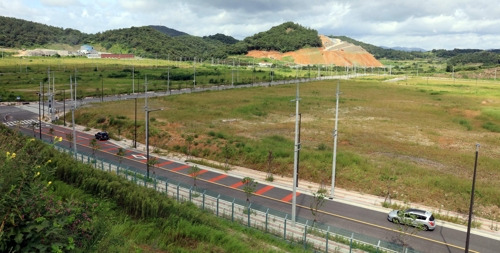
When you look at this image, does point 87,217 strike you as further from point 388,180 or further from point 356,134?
point 356,134

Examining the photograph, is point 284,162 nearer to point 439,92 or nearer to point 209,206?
point 209,206

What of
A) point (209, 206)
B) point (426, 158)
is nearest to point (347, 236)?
point (209, 206)

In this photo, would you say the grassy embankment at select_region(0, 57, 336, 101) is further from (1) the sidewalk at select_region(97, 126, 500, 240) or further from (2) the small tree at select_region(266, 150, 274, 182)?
(2) the small tree at select_region(266, 150, 274, 182)

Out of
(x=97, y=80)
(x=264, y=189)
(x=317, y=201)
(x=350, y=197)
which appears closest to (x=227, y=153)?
(x=264, y=189)

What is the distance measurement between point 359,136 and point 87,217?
5283cm

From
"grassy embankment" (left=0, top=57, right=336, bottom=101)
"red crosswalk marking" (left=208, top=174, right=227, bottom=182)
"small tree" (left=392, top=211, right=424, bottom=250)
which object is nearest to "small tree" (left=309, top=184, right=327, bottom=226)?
"small tree" (left=392, top=211, right=424, bottom=250)

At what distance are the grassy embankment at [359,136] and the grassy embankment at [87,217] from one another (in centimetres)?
1929

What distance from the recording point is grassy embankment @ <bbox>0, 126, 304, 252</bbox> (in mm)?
8797

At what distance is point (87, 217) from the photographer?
1087cm

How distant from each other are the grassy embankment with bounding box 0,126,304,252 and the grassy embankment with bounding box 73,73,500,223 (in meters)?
19.3

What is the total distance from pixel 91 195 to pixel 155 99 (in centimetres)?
8254

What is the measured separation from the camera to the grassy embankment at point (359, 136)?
1449 inches

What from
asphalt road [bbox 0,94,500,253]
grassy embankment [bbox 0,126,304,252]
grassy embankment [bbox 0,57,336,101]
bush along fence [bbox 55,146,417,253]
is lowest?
asphalt road [bbox 0,94,500,253]

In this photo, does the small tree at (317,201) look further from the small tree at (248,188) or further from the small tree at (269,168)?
the small tree at (269,168)
